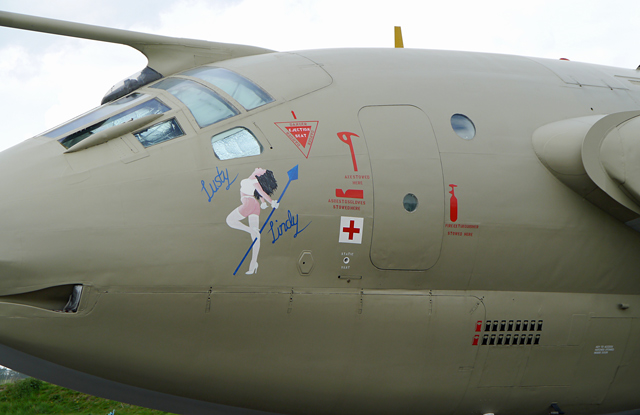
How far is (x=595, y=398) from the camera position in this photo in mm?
6164

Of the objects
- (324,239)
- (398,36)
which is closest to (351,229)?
(324,239)

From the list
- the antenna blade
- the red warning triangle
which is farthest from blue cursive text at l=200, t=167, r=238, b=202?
the antenna blade

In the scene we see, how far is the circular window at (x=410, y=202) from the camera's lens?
5.30 meters

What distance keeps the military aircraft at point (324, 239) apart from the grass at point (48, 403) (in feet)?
22.8

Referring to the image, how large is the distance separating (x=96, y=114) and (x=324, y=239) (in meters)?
2.44

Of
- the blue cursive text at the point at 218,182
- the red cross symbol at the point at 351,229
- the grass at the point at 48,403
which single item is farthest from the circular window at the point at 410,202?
the grass at the point at 48,403

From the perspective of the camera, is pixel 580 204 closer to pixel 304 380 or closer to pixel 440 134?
pixel 440 134

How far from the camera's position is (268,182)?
16.4ft

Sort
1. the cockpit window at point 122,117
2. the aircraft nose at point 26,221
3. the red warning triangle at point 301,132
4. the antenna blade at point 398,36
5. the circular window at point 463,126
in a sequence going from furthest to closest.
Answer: the antenna blade at point 398,36 → the circular window at point 463,126 → the red warning triangle at point 301,132 → the cockpit window at point 122,117 → the aircraft nose at point 26,221

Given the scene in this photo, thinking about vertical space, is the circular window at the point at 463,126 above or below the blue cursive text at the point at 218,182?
above

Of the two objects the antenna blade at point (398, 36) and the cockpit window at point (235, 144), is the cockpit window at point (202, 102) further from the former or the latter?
the antenna blade at point (398, 36)

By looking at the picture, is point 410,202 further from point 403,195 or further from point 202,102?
point 202,102

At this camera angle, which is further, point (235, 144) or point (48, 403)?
point (48, 403)

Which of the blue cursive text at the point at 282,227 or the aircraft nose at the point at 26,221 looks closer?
the aircraft nose at the point at 26,221
